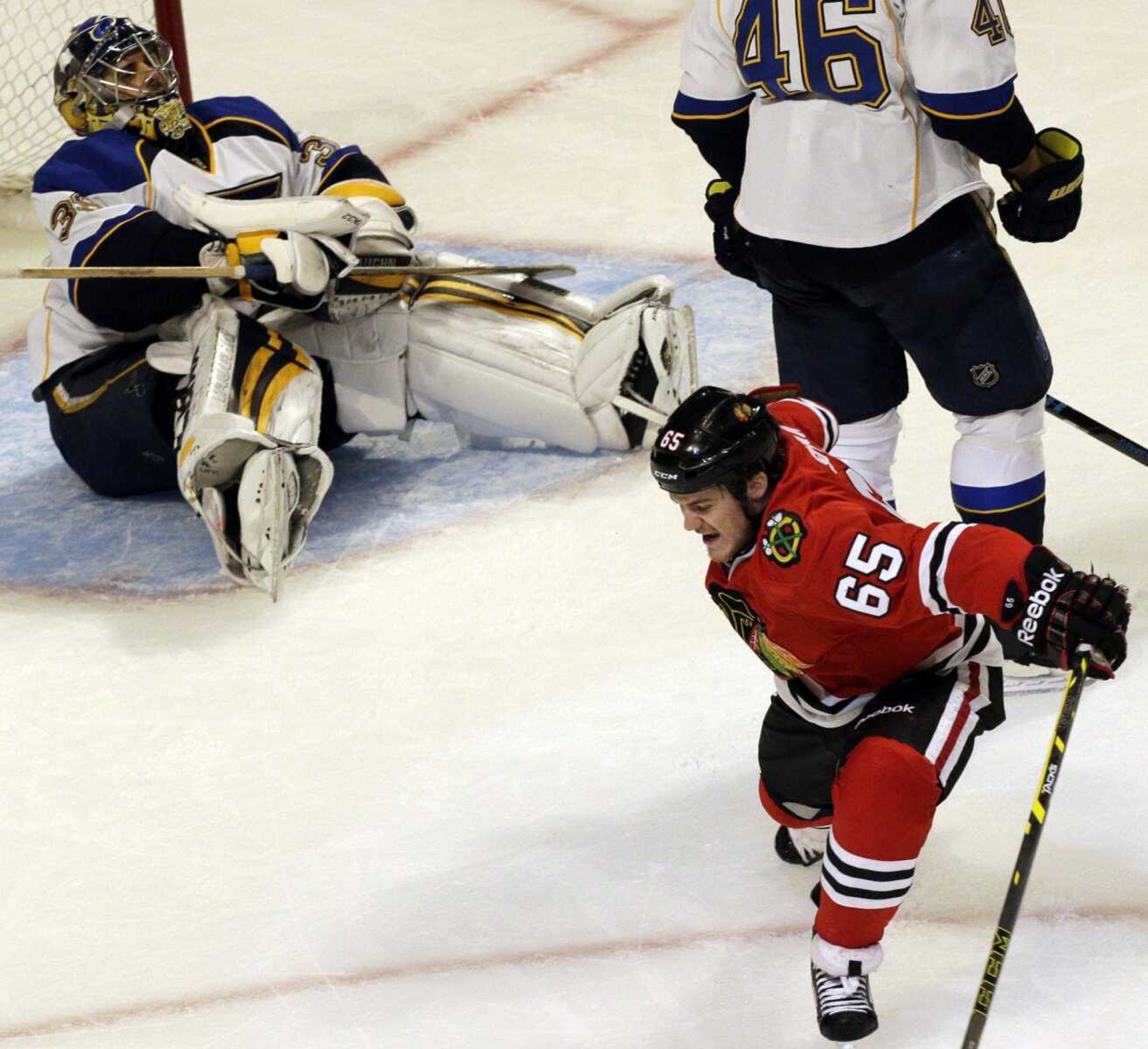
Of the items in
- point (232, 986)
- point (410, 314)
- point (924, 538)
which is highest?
point (924, 538)

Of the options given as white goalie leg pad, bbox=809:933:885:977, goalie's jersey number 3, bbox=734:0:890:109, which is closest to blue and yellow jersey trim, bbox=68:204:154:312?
goalie's jersey number 3, bbox=734:0:890:109

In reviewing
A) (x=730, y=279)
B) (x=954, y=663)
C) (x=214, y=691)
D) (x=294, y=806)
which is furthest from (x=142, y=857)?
(x=730, y=279)

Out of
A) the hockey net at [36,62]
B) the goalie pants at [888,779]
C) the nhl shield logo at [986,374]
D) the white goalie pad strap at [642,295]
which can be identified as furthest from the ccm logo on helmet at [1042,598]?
the hockey net at [36,62]

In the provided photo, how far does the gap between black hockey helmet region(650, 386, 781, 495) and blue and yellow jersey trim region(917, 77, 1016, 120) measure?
1.79ft

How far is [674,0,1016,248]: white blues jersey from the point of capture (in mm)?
2201

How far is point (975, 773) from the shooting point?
2428 millimetres

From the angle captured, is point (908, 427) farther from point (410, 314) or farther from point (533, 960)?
point (533, 960)

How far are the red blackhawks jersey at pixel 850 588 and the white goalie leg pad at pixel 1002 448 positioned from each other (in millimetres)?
458

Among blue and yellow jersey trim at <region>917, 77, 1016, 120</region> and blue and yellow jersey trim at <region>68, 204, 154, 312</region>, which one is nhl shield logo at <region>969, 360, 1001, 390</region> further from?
blue and yellow jersey trim at <region>68, 204, 154, 312</region>

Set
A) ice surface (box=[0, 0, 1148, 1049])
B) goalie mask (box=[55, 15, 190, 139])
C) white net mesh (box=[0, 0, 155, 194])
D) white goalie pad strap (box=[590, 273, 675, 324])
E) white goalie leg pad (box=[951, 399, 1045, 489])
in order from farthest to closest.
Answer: white net mesh (box=[0, 0, 155, 194]), white goalie pad strap (box=[590, 273, 675, 324]), goalie mask (box=[55, 15, 190, 139]), white goalie leg pad (box=[951, 399, 1045, 489]), ice surface (box=[0, 0, 1148, 1049])

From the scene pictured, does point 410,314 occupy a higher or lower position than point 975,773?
higher

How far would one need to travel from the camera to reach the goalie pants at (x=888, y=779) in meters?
1.88

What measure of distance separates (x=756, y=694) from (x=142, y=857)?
0.87 metres

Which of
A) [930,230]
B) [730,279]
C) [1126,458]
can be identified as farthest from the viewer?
[730,279]
